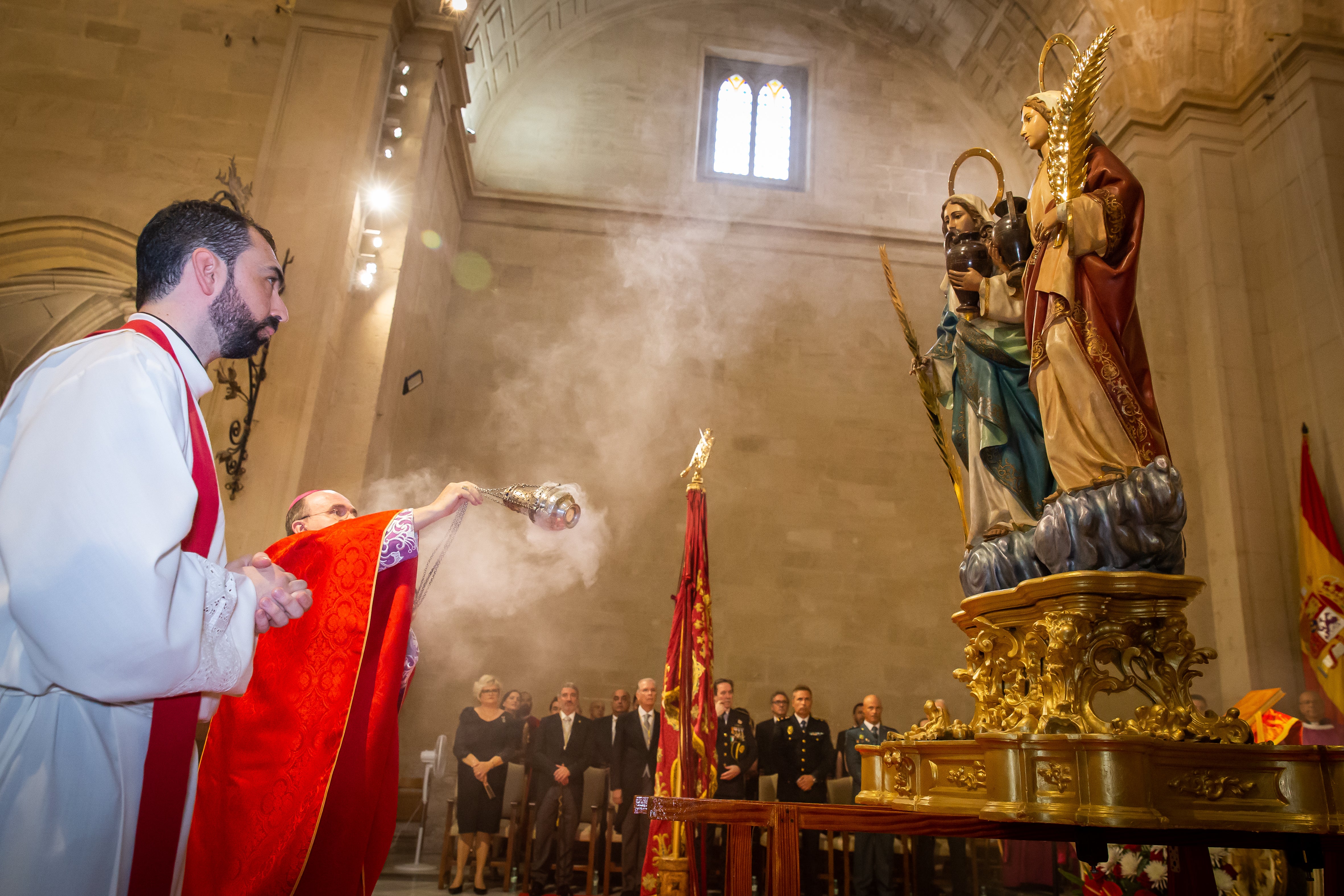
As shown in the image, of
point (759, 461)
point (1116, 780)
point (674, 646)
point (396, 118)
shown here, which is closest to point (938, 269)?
point (759, 461)

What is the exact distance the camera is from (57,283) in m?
7.45

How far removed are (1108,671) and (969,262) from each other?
1.53 m

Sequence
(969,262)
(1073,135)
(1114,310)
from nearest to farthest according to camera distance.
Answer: (1114,310) → (1073,135) → (969,262)

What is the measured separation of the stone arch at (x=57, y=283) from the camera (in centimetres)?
675

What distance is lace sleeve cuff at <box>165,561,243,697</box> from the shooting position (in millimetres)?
1302

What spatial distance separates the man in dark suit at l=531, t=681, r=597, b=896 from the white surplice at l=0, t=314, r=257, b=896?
6173mm

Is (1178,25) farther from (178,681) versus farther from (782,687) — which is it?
(178,681)

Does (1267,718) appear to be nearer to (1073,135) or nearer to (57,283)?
(1073,135)

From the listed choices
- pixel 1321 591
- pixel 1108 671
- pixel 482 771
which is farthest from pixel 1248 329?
pixel 482 771

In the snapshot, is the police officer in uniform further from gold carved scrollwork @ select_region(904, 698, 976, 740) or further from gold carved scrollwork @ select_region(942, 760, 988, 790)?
gold carved scrollwork @ select_region(942, 760, 988, 790)

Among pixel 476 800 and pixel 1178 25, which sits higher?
pixel 1178 25

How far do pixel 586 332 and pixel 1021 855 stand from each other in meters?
7.04

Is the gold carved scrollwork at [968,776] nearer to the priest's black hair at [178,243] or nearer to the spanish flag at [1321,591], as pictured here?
the priest's black hair at [178,243]

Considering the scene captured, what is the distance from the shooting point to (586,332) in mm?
10492
